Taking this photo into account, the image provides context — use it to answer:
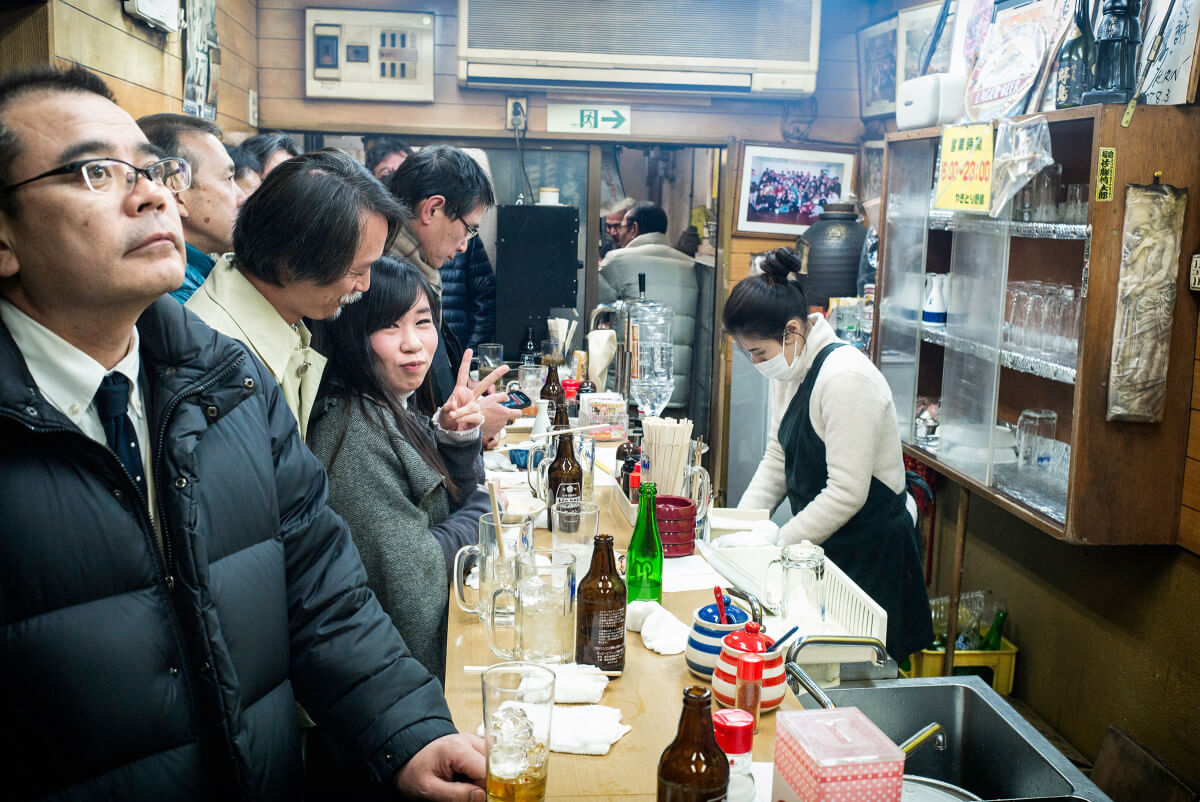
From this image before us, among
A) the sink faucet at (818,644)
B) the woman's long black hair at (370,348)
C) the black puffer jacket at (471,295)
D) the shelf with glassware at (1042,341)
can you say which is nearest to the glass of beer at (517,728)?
the sink faucet at (818,644)

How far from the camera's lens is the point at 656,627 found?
1.97 meters

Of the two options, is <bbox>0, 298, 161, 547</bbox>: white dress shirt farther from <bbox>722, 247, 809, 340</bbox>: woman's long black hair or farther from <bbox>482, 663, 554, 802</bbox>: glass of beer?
<bbox>722, 247, 809, 340</bbox>: woman's long black hair

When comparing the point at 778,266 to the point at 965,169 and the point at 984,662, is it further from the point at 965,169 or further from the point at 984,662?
the point at 984,662

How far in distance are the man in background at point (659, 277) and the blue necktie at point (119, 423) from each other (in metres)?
5.16

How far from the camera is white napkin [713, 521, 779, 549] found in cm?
257

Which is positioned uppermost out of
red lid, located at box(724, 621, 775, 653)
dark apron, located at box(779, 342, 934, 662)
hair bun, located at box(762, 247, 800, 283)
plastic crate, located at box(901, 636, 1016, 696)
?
hair bun, located at box(762, 247, 800, 283)

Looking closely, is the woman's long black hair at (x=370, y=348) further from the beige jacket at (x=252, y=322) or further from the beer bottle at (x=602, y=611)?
the beer bottle at (x=602, y=611)

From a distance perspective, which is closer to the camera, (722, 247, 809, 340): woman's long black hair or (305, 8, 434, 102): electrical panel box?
(722, 247, 809, 340): woman's long black hair

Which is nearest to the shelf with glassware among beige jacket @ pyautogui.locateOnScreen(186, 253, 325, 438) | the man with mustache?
the man with mustache

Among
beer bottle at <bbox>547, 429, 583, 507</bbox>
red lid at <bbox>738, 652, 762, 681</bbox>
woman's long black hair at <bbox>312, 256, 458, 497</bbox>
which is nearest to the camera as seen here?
red lid at <bbox>738, 652, 762, 681</bbox>

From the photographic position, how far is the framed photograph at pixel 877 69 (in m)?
5.73

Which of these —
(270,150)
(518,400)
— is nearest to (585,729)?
(518,400)

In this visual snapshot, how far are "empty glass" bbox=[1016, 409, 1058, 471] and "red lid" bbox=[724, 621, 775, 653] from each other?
246 centimetres

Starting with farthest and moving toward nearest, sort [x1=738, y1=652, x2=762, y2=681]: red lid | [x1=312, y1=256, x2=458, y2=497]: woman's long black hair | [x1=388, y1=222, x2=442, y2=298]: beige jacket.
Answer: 1. [x1=388, y1=222, x2=442, y2=298]: beige jacket
2. [x1=312, y1=256, x2=458, y2=497]: woman's long black hair
3. [x1=738, y1=652, x2=762, y2=681]: red lid
